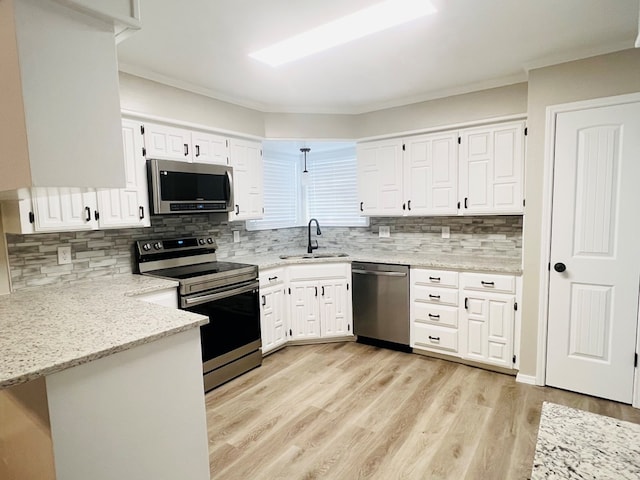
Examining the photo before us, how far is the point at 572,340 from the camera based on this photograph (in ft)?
8.66

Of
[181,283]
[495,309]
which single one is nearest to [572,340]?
[495,309]

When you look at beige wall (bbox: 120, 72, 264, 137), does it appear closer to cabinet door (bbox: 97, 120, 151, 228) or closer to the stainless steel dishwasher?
cabinet door (bbox: 97, 120, 151, 228)

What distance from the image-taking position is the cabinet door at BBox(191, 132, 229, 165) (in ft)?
9.96

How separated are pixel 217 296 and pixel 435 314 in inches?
76.3

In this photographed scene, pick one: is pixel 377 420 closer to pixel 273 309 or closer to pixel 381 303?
pixel 381 303

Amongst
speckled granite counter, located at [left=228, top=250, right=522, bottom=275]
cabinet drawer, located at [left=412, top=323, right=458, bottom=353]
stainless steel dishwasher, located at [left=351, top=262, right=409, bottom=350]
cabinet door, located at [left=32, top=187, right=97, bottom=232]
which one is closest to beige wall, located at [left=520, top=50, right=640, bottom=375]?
speckled granite counter, located at [left=228, top=250, right=522, bottom=275]

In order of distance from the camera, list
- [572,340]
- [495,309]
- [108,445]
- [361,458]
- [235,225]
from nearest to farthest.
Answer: [108,445] → [361,458] → [572,340] → [495,309] → [235,225]

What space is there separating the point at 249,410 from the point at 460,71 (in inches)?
119

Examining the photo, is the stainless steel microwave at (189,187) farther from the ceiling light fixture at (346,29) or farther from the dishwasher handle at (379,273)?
the dishwasher handle at (379,273)

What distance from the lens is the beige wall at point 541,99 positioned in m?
2.36

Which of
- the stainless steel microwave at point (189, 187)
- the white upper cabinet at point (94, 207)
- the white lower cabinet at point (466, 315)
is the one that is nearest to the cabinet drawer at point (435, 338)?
the white lower cabinet at point (466, 315)

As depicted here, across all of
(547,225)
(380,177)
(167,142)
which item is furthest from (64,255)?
(547,225)

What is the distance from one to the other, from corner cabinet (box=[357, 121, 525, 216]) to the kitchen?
0.14m

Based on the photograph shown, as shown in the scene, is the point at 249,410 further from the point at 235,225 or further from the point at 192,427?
Result: the point at 235,225
